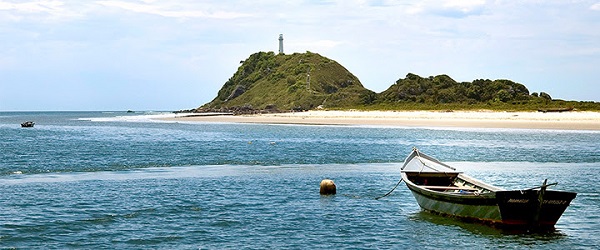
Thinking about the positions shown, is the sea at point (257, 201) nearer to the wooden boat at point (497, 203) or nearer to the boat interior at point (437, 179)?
the wooden boat at point (497, 203)

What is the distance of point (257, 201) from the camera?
25.1 m

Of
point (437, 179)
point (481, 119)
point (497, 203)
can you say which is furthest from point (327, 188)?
point (481, 119)

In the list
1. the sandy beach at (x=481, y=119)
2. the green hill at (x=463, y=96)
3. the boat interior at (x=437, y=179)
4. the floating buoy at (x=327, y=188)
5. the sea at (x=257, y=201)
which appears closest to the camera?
the sea at (x=257, y=201)

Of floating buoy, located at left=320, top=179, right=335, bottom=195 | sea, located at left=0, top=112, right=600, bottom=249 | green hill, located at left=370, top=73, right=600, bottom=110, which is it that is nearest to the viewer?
sea, located at left=0, top=112, right=600, bottom=249

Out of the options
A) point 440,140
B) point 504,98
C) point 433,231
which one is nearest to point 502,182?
point 433,231

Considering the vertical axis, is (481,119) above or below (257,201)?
above

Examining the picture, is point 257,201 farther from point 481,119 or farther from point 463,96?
point 463,96

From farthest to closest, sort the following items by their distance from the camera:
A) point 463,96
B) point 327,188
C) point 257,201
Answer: point 463,96, point 327,188, point 257,201

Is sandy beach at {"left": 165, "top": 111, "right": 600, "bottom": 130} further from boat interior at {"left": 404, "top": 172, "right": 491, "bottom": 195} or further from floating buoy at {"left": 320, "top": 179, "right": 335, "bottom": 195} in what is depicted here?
floating buoy at {"left": 320, "top": 179, "right": 335, "bottom": 195}

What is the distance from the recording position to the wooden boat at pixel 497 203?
18.4m

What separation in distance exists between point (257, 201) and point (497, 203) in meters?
9.62

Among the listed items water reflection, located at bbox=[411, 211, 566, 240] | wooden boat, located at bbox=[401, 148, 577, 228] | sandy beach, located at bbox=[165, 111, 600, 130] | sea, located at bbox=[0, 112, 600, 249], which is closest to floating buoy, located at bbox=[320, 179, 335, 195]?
sea, located at bbox=[0, 112, 600, 249]

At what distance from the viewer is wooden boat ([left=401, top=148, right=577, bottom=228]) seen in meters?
18.4

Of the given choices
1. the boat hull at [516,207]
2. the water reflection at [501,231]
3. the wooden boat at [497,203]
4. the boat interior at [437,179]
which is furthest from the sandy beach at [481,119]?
the boat hull at [516,207]
